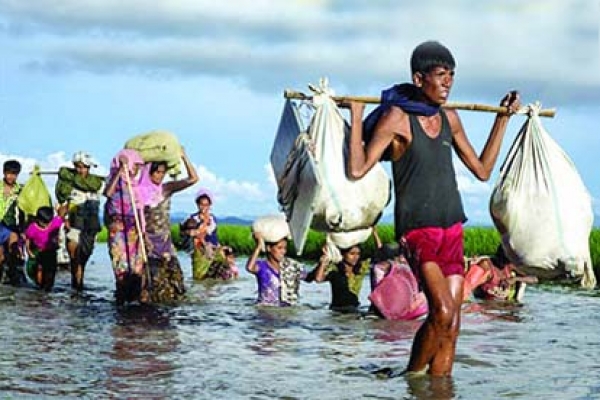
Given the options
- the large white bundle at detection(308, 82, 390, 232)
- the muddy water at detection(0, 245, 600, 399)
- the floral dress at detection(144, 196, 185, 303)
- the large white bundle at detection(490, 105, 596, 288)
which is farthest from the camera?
the floral dress at detection(144, 196, 185, 303)

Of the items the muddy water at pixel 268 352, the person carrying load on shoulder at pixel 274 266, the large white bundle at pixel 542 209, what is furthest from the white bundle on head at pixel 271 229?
the large white bundle at pixel 542 209

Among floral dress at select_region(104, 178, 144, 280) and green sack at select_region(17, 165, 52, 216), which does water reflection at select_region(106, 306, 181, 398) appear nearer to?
floral dress at select_region(104, 178, 144, 280)

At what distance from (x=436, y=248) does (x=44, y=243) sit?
8.06 m

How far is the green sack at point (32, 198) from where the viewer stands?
1359 cm

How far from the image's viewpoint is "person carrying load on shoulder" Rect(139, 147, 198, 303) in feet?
35.9

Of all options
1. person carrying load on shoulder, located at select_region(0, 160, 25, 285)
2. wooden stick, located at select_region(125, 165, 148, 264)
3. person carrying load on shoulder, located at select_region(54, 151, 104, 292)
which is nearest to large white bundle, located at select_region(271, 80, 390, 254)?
wooden stick, located at select_region(125, 165, 148, 264)

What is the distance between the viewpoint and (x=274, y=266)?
1033 centimetres

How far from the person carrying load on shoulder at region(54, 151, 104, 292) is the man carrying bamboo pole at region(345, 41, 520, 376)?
24.6 feet

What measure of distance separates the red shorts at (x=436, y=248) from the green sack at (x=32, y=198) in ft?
27.5

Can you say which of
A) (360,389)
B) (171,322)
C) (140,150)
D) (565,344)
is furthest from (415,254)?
(140,150)

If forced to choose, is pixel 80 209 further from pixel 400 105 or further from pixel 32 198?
pixel 400 105

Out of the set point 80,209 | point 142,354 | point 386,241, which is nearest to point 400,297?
point 142,354

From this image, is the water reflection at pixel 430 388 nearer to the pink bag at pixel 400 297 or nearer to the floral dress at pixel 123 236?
the pink bag at pixel 400 297

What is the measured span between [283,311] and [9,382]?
432 centimetres
